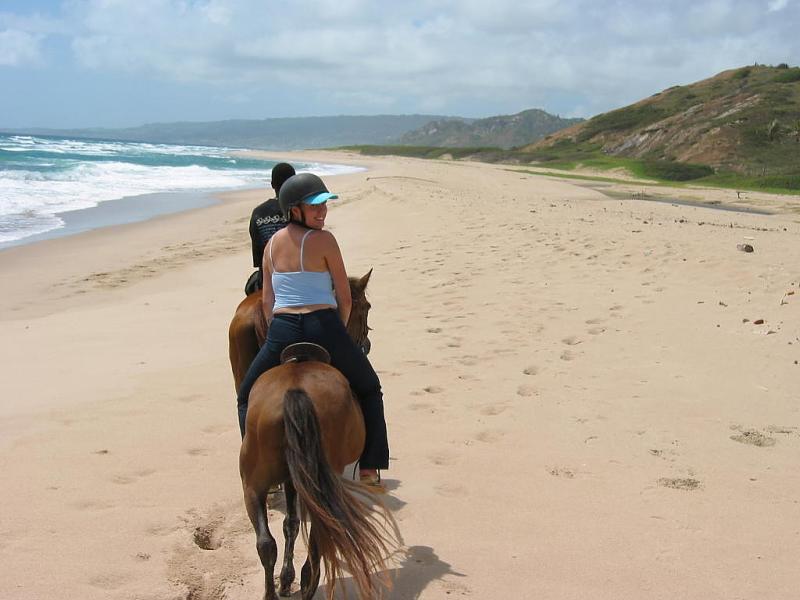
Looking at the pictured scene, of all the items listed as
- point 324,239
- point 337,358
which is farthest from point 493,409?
point 324,239

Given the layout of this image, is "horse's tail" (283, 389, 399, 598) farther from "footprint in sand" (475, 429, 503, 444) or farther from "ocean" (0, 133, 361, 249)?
"ocean" (0, 133, 361, 249)

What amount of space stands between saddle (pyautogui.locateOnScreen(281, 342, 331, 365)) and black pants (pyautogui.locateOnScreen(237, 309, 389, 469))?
0.05 metres

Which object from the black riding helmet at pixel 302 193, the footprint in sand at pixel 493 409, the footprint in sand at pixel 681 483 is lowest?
the footprint in sand at pixel 493 409

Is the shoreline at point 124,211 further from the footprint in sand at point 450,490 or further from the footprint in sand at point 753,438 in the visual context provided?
the footprint in sand at point 753,438

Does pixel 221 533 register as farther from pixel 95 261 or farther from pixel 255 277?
pixel 95 261

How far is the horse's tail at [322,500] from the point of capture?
3100 mm

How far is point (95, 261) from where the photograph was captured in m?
13.5

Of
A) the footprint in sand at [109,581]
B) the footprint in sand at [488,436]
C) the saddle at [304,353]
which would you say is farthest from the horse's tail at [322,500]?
the footprint in sand at [488,436]

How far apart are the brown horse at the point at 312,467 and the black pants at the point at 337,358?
0.17m

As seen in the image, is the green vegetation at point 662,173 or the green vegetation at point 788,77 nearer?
the green vegetation at point 662,173

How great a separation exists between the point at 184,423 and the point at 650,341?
4583 millimetres

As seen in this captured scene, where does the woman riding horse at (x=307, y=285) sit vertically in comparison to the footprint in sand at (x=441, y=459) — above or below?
above

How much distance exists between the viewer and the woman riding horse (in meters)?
3.57

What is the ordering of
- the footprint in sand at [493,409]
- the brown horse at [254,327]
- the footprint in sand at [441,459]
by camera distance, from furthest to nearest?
the footprint in sand at [493,409] → the footprint in sand at [441,459] → the brown horse at [254,327]
